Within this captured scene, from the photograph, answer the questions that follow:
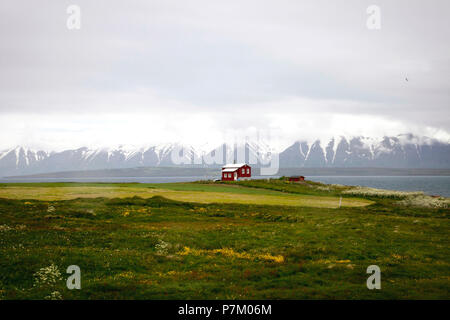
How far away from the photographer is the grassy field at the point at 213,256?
19.6m

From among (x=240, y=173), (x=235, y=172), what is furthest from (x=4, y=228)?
(x=240, y=173)

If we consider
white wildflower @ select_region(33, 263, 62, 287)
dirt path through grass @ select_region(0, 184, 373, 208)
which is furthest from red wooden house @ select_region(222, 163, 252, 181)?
white wildflower @ select_region(33, 263, 62, 287)

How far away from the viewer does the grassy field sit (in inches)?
773

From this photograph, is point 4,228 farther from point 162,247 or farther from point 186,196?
point 186,196

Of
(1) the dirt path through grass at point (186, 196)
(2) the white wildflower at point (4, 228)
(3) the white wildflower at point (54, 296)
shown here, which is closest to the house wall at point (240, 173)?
(1) the dirt path through grass at point (186, 196)

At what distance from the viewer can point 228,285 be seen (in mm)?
20688

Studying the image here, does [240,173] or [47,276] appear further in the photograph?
[240,173]

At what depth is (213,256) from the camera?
2872 centimetres

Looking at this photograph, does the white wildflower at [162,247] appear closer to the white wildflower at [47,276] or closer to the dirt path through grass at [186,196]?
the white wildflower at [47,276]

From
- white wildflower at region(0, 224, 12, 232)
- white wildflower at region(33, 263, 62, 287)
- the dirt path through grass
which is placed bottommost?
the dirt path through grass

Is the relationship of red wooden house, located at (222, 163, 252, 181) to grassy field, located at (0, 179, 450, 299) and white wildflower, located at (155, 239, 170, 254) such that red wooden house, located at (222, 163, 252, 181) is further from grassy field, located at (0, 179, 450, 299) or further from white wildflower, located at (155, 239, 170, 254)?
white wildflower, located at (155, 239, 170, 254)

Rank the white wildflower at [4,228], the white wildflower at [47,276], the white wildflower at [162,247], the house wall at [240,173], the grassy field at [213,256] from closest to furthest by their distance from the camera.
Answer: the grassy field at [213,256] < the white wildflower at [47,276] < the white wildflower at [162,247] < the white wildflower at [4,228] < the house wall at [240,173]

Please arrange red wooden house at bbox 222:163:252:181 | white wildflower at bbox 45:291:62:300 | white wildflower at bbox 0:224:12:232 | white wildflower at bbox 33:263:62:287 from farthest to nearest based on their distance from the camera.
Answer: red wooden house at bbox 222:163:252:181, white wildflower at bbox 0:224:12:232, white wildflower at bbox 33:263:62:287, white wildflower at bbox 45:291:62:300
